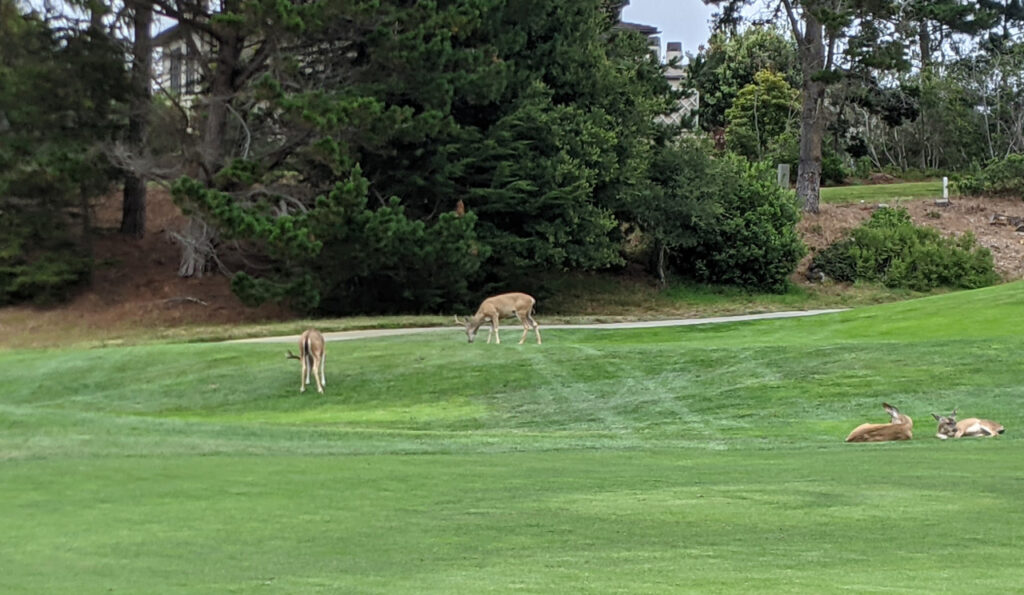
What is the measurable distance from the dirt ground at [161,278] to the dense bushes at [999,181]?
5.89ft

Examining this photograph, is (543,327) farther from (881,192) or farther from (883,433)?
(881,192)

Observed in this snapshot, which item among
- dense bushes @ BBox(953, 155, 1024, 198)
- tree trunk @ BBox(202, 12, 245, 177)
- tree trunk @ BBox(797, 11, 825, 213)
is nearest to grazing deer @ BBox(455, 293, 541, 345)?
tree trunk @ BBox(202, 12, 245, 177)

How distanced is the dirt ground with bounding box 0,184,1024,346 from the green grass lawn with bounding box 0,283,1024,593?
9.26 m

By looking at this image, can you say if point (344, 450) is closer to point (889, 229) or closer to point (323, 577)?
point (323, 577)

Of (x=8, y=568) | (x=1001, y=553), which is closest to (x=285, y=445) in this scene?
(x=8, y=568)

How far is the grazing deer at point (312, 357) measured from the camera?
23.0m

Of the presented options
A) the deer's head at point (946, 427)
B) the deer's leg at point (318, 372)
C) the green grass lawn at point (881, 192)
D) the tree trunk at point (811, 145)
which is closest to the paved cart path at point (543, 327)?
the deer's leg at point (318, 372)

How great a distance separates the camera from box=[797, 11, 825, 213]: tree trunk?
4862cm

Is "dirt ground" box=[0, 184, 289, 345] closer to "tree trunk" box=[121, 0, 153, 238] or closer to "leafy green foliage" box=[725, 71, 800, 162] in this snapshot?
"tree trunk" box=[121, 0, 153, 238]

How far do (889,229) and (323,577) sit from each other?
142 ft

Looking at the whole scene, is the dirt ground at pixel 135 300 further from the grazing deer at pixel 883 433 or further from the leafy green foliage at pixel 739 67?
the leafy green foliage at pixel 739 67

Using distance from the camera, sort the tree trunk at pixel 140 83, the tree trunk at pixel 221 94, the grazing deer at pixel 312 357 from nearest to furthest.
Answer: the grazing deer at pixel 312 357 → the tree trunk at pixel 221 94 → the tree trunk at pixel 140 83

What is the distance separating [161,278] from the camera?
1646 inches

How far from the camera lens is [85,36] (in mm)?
38031
